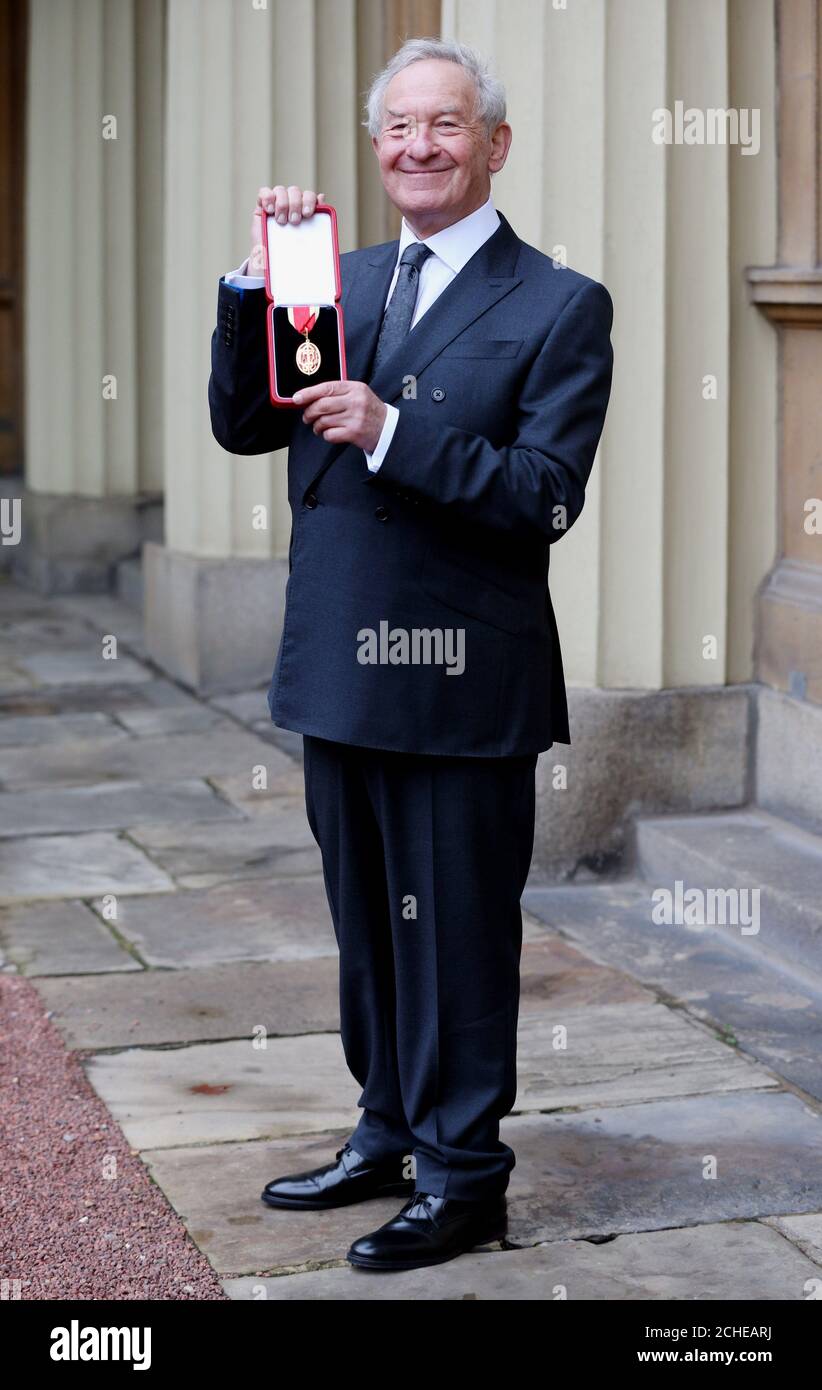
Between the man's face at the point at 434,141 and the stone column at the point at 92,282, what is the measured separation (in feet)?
24.5

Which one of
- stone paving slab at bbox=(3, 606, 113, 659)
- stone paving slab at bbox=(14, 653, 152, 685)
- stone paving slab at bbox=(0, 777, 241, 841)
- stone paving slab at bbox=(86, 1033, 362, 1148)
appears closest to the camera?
stone paving slab at bbox=(86, 1033, 362, 1148)

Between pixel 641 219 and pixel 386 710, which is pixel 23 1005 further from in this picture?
pixel 641 219

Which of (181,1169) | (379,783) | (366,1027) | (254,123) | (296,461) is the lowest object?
(181,1169)

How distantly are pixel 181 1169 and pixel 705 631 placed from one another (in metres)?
2.66

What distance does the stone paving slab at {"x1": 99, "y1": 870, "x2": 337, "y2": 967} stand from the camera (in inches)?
210

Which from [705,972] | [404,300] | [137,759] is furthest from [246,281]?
[137,759]

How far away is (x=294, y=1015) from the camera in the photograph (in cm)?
484

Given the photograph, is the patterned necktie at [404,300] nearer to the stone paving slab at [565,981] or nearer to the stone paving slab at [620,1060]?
the stone paving slab at [620,1060]

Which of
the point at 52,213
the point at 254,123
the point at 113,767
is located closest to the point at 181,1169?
the point at 113,767

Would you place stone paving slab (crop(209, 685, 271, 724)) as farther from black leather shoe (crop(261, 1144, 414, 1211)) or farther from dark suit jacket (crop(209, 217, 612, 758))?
dark suit jacket (crop(209, 217, 612, 758))

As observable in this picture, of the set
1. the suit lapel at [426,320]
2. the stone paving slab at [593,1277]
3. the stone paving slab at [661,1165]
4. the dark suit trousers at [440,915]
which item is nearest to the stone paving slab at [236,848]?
the stone paving slab at [661,1165]

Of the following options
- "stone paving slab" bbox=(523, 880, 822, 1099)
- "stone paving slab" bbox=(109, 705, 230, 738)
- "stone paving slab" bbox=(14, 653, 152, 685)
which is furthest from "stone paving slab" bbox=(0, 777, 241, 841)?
"stone paving slab" bbox=(14, 653, 152, 685)

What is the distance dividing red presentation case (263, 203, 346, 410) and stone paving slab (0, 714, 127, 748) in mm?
4815

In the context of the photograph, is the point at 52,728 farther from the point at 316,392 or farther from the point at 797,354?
the point at 316,392
